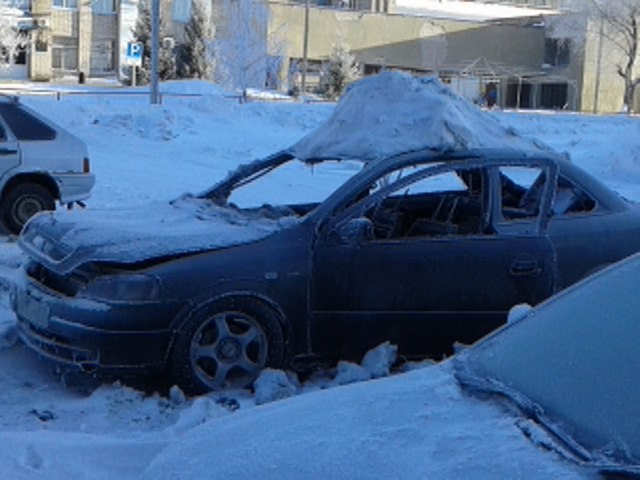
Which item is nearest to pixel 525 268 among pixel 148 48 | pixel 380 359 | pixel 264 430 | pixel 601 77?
pixel 380 359

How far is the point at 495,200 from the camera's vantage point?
6.71 meters

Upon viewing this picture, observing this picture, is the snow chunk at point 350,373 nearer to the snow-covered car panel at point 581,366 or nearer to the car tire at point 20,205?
the snow-covered car panel at point 581,366

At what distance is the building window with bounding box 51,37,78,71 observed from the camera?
70.4 meters

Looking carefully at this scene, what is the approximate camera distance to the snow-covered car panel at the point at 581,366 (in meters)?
2.81

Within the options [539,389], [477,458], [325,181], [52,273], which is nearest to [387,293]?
[52,273]

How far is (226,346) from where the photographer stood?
612cm

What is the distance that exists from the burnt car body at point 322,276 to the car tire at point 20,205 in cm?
493

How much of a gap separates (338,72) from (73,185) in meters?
45.5

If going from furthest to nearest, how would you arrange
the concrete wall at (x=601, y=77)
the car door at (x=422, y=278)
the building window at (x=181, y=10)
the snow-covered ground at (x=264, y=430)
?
1. the concrete wall at (x=601, y=77)
2. the building window at (x=181, y=10)
3. the car door at (x=422, y=278)
4. the snow-covered ground at (x=264, y=430)

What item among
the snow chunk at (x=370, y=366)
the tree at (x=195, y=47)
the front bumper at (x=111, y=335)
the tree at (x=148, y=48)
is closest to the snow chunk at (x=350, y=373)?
the snow chunk at (x=370, y=366)

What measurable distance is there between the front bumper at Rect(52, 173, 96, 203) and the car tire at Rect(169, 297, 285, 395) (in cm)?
631

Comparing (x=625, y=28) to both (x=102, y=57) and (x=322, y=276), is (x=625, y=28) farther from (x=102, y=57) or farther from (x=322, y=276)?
(x=322, y=276)

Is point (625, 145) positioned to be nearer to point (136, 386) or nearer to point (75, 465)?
point (136, 386)

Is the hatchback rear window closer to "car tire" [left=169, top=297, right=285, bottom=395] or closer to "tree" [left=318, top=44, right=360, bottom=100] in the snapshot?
"car tire" [left=169, top=297, right=285, bottom=395]
